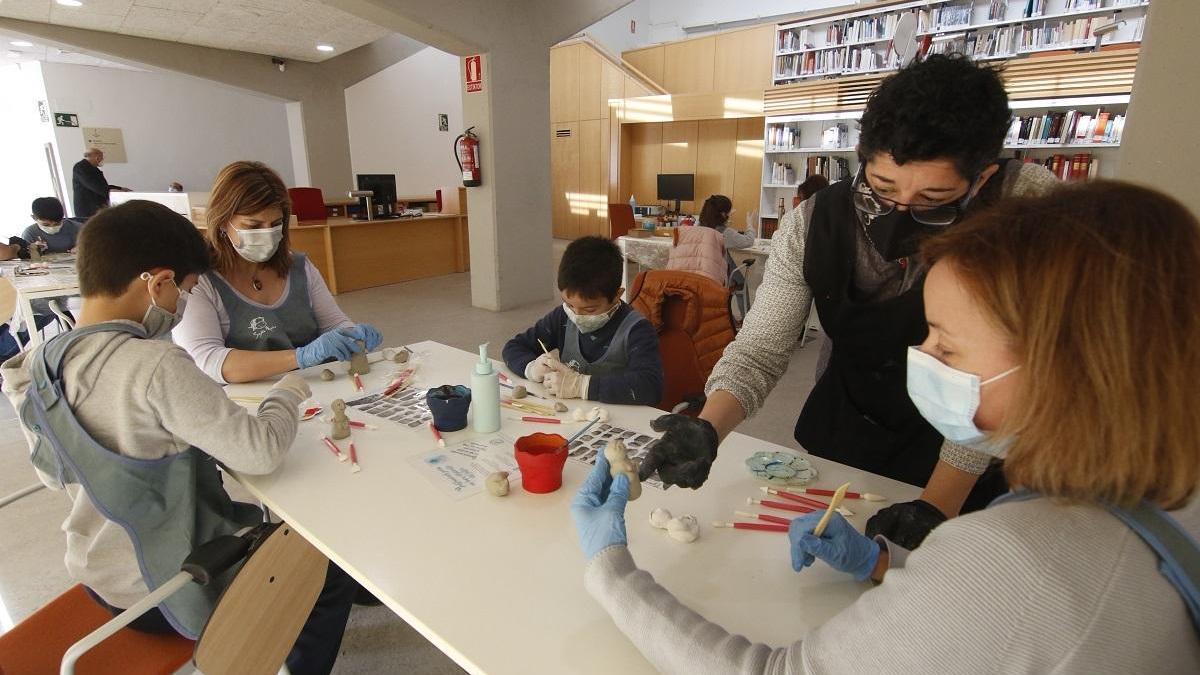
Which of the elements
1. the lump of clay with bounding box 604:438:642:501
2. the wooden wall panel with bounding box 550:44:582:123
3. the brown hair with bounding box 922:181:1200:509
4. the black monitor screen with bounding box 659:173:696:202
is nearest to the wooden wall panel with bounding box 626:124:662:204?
the black monitor screen with bounding box 659:173:696:202

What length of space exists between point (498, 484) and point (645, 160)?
10035 mm

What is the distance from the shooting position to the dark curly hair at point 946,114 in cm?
98

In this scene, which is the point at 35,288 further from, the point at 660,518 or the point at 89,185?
the point at 89,185

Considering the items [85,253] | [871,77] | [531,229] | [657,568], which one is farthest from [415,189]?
[657,568]

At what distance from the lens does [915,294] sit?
1.16 metres

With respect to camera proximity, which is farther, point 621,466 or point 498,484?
point 498,484

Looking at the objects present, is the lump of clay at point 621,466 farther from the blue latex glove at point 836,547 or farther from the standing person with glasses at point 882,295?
the blue latex glove at point 836,547

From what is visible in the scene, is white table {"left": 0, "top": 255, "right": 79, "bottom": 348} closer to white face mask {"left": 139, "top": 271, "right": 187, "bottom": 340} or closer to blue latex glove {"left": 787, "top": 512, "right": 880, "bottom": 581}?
white face mask {"left": 139, "top": 271, "right": 187, "bottom": 340}

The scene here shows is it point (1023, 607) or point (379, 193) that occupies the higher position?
point (379, 193)

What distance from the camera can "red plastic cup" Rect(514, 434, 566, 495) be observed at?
43.8 inches

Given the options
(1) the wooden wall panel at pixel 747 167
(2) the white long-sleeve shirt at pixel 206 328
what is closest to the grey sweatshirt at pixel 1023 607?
(2) the white long-sleeve shirt at pixel 206 328

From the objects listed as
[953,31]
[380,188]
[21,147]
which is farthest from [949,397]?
[21,147]

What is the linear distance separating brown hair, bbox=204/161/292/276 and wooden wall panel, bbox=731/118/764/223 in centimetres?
794

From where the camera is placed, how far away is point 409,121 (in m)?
9.92
